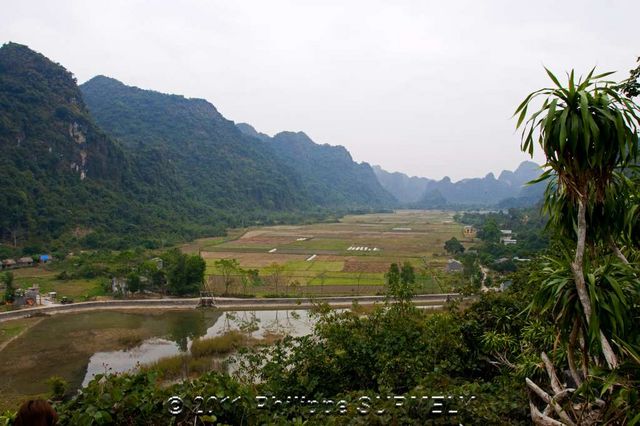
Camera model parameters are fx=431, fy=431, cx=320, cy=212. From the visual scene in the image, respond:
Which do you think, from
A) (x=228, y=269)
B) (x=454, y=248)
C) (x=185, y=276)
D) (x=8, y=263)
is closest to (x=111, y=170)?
(x=8, y=263)

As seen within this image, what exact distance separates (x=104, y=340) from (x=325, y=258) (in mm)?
24119

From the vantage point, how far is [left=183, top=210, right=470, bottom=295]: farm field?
29438 millimetres

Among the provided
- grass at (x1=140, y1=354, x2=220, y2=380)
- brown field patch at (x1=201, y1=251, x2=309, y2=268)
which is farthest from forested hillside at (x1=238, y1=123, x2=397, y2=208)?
grass at (x1=140, y1=354, x2=220, y2=380)

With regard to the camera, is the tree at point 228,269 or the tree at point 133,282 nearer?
the tree at point 133,282

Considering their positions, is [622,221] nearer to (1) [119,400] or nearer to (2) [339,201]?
(1) [119,400]

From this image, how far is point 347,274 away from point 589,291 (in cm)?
3093

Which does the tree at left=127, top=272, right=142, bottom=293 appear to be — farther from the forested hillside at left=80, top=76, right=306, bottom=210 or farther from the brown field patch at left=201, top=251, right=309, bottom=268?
the forested hillside at left=80, top=76, right=306, bottom=210

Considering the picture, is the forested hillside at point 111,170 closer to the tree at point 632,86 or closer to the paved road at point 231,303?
the paved road at point 231,303

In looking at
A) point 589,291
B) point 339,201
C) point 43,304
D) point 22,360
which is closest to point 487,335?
point 589,291

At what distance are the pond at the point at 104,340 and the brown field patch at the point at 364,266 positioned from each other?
39.8 feet

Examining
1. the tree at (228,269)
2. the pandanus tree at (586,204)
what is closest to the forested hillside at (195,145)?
the tree at (228,269)

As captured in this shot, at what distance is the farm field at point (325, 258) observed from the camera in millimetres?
29438

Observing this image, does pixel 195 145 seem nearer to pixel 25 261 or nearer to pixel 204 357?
pixel 25 261

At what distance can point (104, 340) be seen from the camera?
18.9 m
